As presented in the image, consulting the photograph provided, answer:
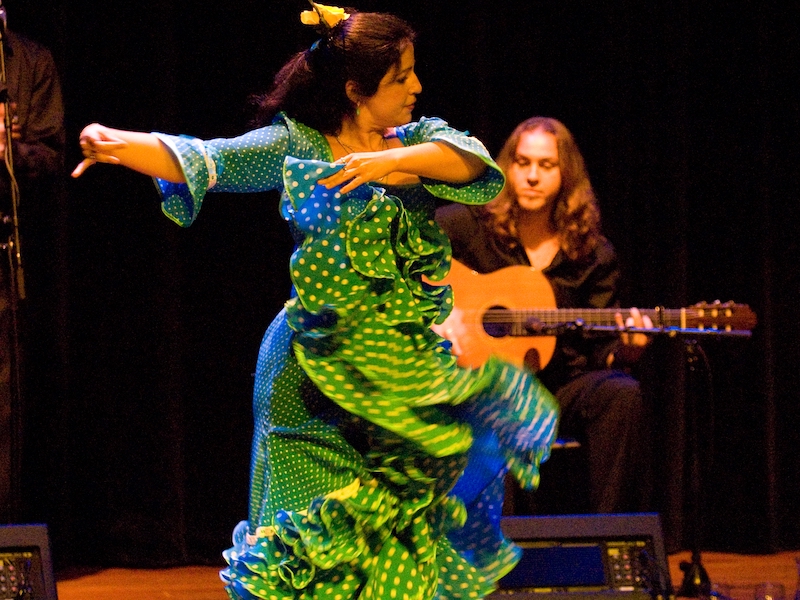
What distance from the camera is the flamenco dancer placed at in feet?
6.21

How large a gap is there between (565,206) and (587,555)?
51.8 inches

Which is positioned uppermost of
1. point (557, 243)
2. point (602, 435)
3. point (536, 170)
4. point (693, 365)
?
point (536, 170)

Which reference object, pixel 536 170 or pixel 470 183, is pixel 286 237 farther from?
pixel 470 183

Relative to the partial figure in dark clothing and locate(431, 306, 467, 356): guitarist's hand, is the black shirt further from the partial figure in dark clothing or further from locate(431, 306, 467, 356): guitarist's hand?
the partial figure in dark clothing

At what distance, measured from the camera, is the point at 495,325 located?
353cm

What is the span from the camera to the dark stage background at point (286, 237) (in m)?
3.73

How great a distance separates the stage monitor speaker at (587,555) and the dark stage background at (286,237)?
809 millimetres

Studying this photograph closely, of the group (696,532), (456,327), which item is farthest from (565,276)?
(696,532)

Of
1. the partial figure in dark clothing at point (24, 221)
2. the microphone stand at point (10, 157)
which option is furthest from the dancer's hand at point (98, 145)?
the partial figure in dark clothing at point (24, 221)

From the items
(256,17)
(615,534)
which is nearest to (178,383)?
(256,17)

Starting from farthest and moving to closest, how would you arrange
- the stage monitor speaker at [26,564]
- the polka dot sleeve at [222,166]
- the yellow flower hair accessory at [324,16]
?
the stage monitor speaker at [26,564] → the yellow flower hair accessory at [324,16] → the polka dot sleeve at [222,166]

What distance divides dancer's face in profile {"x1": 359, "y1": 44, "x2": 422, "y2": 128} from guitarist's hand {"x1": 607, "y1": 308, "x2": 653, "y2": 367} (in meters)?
1.51

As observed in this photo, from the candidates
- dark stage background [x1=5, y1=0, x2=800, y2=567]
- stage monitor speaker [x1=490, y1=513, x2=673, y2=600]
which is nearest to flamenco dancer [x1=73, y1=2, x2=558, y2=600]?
stage monitor speaker [x1=490, y1=513, x2=673, y2=600]

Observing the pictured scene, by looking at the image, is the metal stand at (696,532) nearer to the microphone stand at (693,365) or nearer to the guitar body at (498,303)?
the microphone stand at (693,365)
